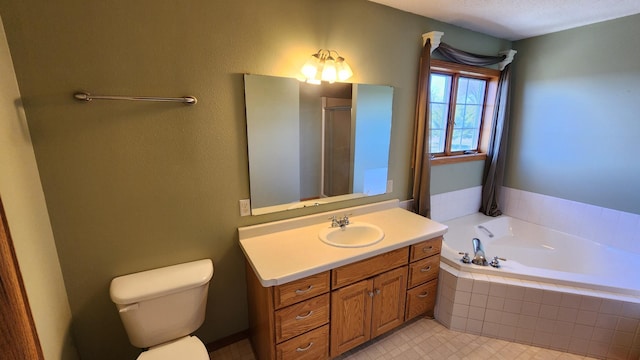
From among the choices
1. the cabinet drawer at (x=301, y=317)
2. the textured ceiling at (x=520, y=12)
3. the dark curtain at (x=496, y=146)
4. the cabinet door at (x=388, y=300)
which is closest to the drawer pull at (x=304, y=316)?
the cabinet drawer at (x=301, y=317)

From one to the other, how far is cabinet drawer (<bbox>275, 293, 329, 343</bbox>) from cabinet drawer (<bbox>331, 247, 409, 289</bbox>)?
12cm

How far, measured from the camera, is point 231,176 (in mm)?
1667

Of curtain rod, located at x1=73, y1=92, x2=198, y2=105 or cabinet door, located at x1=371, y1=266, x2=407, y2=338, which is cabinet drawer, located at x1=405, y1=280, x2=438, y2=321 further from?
curtain rod, located at x1=73, y1=92, x2=198, y2=105

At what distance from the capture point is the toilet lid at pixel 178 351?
4.33ft

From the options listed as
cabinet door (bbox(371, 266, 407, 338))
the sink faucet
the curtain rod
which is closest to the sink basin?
the sink faucet

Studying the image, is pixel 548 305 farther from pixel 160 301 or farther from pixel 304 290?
pixel 160 301

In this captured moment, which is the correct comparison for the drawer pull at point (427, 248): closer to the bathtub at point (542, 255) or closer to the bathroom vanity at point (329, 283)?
the bathroom vanity at point (329, 283)

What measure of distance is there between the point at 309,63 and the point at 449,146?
71.8 inches

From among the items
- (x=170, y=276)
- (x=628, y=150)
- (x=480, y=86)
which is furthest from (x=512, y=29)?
(x=170, y=276)

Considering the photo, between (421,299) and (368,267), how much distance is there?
686mm

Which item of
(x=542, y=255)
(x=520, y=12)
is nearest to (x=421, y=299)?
(x=542, y=255)

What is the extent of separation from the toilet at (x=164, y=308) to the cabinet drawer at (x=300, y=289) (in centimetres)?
44

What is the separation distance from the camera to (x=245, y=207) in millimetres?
1739

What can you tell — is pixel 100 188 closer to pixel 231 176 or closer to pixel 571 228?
pixel 231 176
